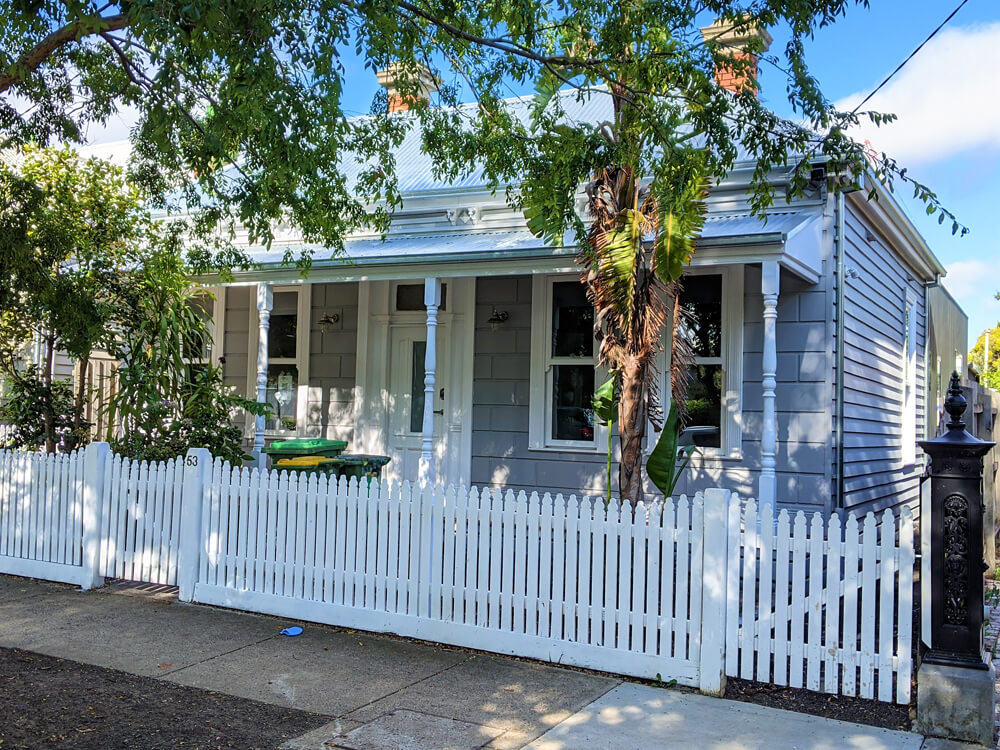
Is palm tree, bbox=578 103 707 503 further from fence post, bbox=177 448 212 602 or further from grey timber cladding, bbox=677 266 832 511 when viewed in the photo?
fence post, bbox=177 448 212 602

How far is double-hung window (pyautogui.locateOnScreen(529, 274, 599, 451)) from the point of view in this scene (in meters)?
11.0

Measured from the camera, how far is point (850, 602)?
17.2 ft

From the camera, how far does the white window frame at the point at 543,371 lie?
10953 millimetres

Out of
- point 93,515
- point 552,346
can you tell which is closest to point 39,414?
point 93,515

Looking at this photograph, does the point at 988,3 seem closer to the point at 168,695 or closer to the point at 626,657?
the point at 626,657

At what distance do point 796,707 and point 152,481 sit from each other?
5569mm

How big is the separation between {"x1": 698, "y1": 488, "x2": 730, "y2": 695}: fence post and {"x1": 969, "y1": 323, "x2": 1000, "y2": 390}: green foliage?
39.0 metres

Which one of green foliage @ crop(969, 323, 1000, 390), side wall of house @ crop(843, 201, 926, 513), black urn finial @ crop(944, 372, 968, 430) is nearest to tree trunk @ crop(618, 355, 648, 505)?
black urn finial @ crop(944, 372, 968, 430)

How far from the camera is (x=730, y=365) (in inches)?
400

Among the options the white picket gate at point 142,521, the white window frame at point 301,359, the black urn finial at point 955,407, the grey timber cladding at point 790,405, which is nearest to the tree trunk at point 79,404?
the white window frame at point 301,359

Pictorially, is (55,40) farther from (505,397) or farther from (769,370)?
(769,370)

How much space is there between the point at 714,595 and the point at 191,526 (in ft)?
14.7

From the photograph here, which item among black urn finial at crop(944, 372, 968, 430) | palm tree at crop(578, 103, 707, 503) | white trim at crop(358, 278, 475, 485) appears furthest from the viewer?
white trim at crop(358, 278, 475, 485)

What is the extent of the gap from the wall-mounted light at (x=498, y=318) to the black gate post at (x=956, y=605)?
6.94 m
